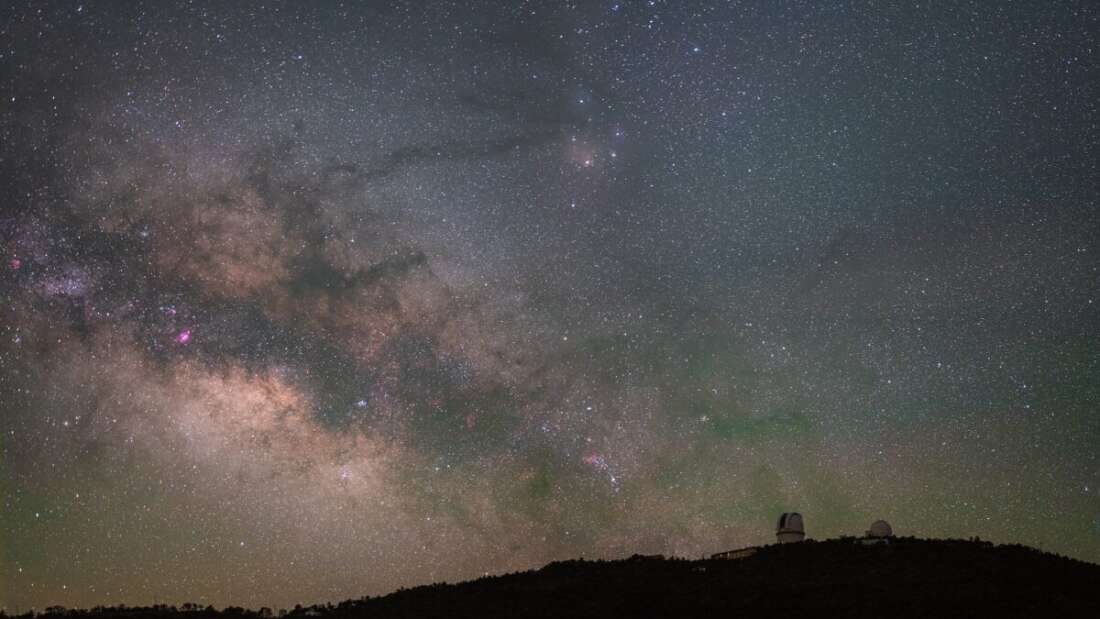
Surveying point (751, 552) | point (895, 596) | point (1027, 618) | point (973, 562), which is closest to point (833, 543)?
point (751, 552)

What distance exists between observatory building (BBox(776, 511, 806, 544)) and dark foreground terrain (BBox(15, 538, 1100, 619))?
7.78ft

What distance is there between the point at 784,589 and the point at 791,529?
8.38m

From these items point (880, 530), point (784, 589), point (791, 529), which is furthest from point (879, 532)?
point (784, 589)

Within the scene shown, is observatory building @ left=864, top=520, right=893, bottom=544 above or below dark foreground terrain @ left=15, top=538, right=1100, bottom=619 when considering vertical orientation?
above

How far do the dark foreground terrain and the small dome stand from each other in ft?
3.87

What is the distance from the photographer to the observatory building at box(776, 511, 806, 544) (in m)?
33.6

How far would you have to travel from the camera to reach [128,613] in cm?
3012

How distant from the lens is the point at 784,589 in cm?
2561

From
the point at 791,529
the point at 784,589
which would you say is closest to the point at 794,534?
the point at 791,529

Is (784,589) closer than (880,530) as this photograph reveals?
Yes

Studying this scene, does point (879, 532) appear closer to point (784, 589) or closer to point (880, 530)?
point (880, 530)

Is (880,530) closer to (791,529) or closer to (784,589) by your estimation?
(791,529)

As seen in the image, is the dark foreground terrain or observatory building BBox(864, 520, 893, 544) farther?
observatory building BBox(864, 520, 893, 544)

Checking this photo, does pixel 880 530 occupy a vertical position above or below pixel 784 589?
above
